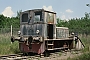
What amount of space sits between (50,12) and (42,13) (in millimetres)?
795

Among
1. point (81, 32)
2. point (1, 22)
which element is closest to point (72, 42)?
point (81, 32)

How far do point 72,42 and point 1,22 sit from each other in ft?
82.6

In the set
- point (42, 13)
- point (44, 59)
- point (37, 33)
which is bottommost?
point (44, 59)

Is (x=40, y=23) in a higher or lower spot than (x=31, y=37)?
A: higher

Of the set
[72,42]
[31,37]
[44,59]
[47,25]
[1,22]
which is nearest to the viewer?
[44,59]

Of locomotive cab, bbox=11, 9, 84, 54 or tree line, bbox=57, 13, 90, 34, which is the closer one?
locomotive cab, bbox=11, 9, 84, 54

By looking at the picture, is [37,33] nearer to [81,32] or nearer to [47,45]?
[47,45]

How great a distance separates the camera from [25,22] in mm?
12461

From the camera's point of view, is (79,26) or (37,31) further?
(79,26)

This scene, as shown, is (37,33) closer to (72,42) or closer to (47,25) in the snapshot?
(47,25)

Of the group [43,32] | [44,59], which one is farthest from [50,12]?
[44,59]

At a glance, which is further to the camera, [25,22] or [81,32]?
[81,32]

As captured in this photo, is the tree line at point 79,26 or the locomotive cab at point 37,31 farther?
the tree line at point 79,26

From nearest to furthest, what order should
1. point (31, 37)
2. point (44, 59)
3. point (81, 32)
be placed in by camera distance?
point (44, 59) → point (31, 37) → point (81, 32)
